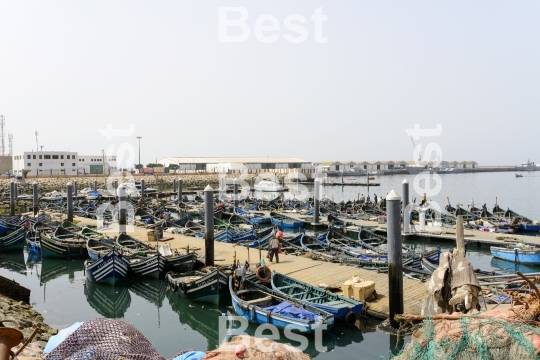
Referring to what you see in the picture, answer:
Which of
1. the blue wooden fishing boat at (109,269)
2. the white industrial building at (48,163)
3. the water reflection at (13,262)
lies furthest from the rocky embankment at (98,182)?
the blue wooden fishing boat at (109,269)

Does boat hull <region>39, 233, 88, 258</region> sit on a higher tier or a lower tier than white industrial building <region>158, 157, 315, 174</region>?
lower

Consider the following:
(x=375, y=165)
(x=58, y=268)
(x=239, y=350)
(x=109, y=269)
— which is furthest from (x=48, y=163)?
(x=375, y=165)

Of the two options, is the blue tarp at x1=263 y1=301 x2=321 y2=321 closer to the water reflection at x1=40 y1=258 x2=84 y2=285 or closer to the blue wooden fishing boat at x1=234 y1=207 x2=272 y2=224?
the water reflection at x1=40 y1=258 x2=84 y2=285

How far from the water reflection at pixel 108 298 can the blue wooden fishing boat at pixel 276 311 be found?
17.3 feet

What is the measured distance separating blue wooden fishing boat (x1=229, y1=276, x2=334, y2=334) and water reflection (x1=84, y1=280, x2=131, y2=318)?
5282 millimetres

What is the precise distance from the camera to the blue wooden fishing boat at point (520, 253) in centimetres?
2411

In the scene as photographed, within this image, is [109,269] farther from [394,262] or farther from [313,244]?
[394,262]

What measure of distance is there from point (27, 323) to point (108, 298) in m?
5.87

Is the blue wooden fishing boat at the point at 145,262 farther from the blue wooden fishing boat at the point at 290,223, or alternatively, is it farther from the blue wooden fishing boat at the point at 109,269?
the blue wooden fishing boat at the point at 290,223

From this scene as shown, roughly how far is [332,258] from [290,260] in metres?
2.17

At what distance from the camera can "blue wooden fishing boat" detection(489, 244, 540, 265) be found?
2411 cm

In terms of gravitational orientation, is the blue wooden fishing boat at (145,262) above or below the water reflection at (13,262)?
above

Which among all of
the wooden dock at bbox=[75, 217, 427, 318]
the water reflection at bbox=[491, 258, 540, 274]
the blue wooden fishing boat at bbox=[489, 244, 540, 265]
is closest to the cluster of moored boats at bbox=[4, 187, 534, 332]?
the wooden dock at bbox=[75, 217, 427, 318]

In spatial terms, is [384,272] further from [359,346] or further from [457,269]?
[457,269]
